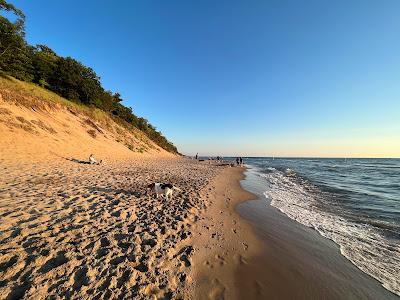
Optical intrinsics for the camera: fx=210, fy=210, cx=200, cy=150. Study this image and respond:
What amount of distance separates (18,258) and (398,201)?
745 inches

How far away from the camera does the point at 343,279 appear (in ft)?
16.0

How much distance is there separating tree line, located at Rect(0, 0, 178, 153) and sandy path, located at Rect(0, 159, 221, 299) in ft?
81.7

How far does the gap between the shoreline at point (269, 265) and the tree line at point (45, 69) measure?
31094 mm

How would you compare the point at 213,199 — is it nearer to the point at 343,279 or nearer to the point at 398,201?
the point at 343,279

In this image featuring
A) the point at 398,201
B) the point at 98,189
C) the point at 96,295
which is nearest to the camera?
the point at 96,295

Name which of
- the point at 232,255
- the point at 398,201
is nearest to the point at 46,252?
the point at 232,255

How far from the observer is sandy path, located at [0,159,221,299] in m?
3.59

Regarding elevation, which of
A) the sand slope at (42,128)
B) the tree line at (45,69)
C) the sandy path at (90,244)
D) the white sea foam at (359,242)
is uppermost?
the tree line at (45,69)

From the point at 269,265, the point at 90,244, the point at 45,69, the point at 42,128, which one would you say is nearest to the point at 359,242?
the point at 269,265

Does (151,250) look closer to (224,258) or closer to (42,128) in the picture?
(224,258)

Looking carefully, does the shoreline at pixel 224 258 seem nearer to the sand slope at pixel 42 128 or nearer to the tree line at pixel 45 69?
the sand slope at pixel 42 128

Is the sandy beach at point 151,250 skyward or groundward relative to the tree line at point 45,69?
groundward

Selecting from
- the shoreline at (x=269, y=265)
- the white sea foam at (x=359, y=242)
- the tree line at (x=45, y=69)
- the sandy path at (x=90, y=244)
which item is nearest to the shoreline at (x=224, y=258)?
the shoreline at (x=269, y=265)

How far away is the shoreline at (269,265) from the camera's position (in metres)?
4.29
